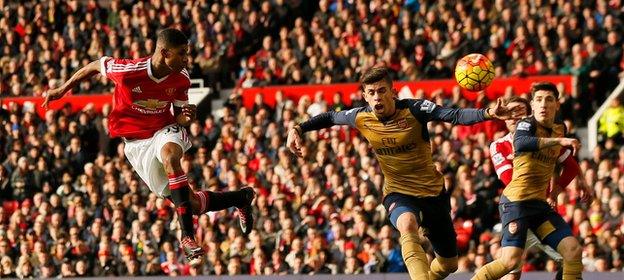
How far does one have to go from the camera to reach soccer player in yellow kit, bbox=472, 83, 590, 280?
42.3 feet

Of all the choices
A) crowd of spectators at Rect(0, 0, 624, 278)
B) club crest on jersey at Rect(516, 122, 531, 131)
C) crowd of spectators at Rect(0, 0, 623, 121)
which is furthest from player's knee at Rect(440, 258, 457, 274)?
A: crowd of spectators at Rect(0, 0, 623, 121)

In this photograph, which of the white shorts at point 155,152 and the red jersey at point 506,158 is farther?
the white shorts at point 155,152

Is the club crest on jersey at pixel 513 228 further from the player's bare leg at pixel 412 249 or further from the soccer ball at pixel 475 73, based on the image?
the soccer ball at pixel 475 73

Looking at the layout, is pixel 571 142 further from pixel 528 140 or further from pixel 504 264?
pixel 504 264

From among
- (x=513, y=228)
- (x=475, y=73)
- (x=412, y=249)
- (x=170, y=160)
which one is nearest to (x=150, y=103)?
(x=170, y=160)

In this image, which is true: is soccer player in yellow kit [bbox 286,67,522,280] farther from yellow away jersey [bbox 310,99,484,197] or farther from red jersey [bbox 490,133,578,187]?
red jersey [bbox 490,133,578,187]

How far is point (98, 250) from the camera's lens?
20312 mm

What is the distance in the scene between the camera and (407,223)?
42.4 feet

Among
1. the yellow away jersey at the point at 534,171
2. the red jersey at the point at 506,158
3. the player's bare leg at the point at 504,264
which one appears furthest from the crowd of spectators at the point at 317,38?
the player's bare leg at the point at 504,264

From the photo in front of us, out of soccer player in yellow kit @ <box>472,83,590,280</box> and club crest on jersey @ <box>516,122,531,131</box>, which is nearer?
club crest on jersey @ <box>516,122,531,131</box>

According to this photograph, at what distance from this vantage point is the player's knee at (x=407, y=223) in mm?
12914

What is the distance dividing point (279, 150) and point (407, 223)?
786 centimetres

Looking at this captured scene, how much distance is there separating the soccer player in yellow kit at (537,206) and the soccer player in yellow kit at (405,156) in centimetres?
57

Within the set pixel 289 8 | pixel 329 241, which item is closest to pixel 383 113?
pixel 329 241
